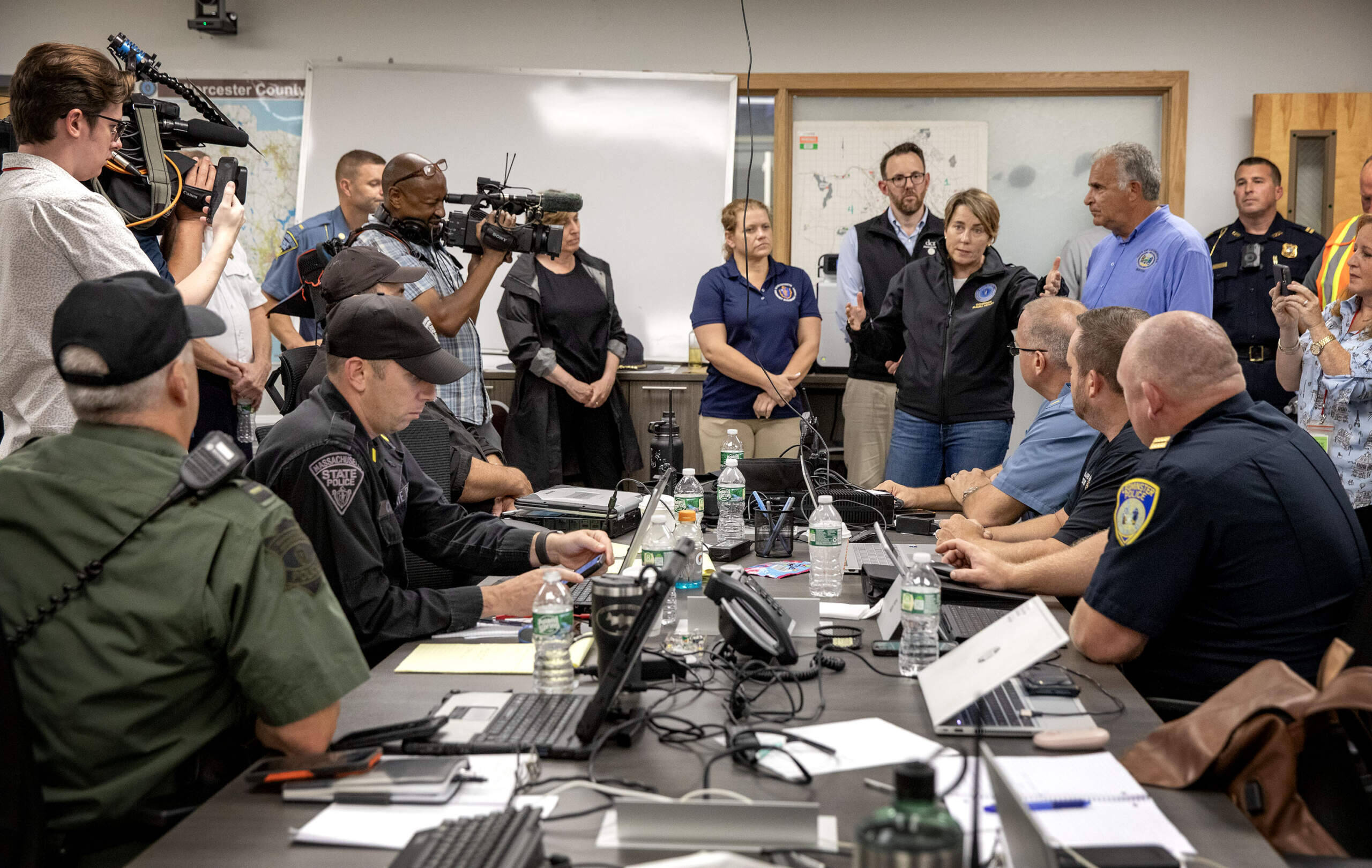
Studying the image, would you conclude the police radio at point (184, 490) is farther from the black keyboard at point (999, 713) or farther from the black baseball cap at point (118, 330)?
the black keyboard at point (999, 713)

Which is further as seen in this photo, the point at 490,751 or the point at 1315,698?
the point at 490,751

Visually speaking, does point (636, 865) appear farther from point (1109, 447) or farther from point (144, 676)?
point (1109, 447)

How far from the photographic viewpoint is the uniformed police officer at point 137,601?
123 centimetres

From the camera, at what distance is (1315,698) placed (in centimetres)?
125

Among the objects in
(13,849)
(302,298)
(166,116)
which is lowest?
(13,849)

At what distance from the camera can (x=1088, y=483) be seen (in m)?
2.43

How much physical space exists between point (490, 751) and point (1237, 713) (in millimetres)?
903

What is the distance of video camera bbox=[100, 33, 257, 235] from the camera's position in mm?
2723

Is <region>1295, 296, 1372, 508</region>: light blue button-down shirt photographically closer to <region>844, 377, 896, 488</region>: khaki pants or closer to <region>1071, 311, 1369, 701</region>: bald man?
<region>844, 377, 896, 488</region>: khaki pants

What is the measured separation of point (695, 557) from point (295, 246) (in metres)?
3.02

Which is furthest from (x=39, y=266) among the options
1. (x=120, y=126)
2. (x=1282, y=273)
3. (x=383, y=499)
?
(x=1282, y=273)

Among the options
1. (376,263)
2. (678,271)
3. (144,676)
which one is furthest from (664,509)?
(678,271)

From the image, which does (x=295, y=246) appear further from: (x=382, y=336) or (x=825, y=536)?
(x=825, y=536)

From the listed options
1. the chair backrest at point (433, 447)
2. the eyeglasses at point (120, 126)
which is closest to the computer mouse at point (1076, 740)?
the chair backrest at point (433, 447)
